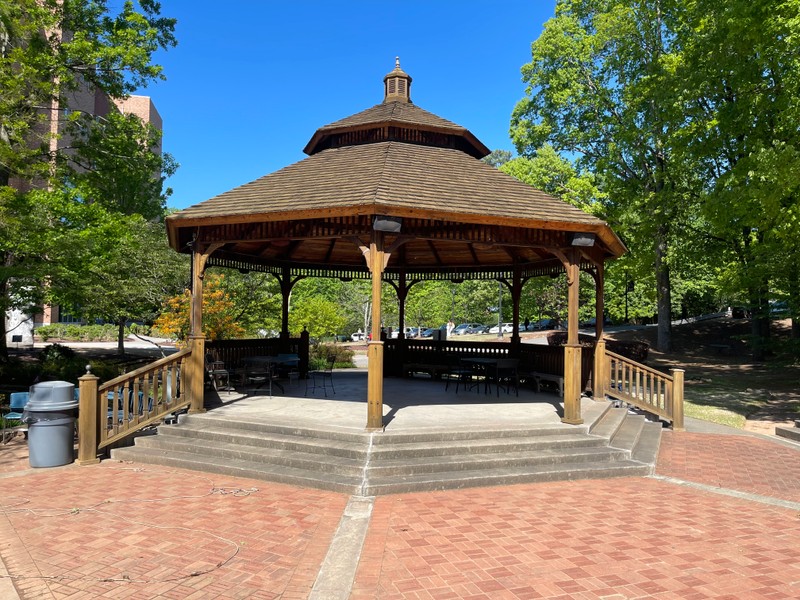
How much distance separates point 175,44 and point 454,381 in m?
15.3

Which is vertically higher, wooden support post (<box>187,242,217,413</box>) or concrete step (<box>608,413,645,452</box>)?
wooden support post (<box>187,242,217,413</box>)

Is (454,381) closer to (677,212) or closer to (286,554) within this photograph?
(286,554)

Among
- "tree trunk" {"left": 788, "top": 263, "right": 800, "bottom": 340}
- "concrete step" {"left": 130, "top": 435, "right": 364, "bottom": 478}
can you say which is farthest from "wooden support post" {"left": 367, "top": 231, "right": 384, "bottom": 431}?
"tree trunk" {"left": 788, "top": 263, "right": 800, "bottom": 340}

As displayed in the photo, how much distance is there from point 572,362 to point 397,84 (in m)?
8.62

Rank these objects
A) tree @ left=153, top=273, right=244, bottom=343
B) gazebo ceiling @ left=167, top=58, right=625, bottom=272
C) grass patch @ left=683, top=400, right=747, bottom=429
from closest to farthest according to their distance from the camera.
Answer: gazebo ceiling @ left=167, top=58, right=625, bottom=272 < grass patch @ left=683, top=400, right=747, bottom=429 < tree @ left=153, top=273, right=244, bottom=343

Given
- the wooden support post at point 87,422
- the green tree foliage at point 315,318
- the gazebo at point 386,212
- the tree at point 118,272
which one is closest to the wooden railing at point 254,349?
the gazebo at point 386,212

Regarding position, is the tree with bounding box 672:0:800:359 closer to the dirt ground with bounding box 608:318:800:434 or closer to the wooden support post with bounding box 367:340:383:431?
the dirt ground with bounding box 608:318:800:434

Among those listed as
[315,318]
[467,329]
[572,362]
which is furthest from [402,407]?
[467,329]

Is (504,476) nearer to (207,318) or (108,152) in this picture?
(207,318)

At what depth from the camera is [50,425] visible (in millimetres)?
7051

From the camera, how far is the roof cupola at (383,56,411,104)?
43.1 feet

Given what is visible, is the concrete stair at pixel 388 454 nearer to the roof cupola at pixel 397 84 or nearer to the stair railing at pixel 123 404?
the stair railing at pixel 123 404

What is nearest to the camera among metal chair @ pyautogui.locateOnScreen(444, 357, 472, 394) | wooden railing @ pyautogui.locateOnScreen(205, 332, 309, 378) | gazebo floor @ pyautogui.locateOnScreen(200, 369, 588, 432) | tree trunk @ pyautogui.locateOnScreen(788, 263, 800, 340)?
gazebo floor @ pyautogui.locateOnScreen(200, 369, 588, 432)

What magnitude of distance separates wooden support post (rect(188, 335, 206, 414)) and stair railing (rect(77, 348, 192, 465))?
12 cm
